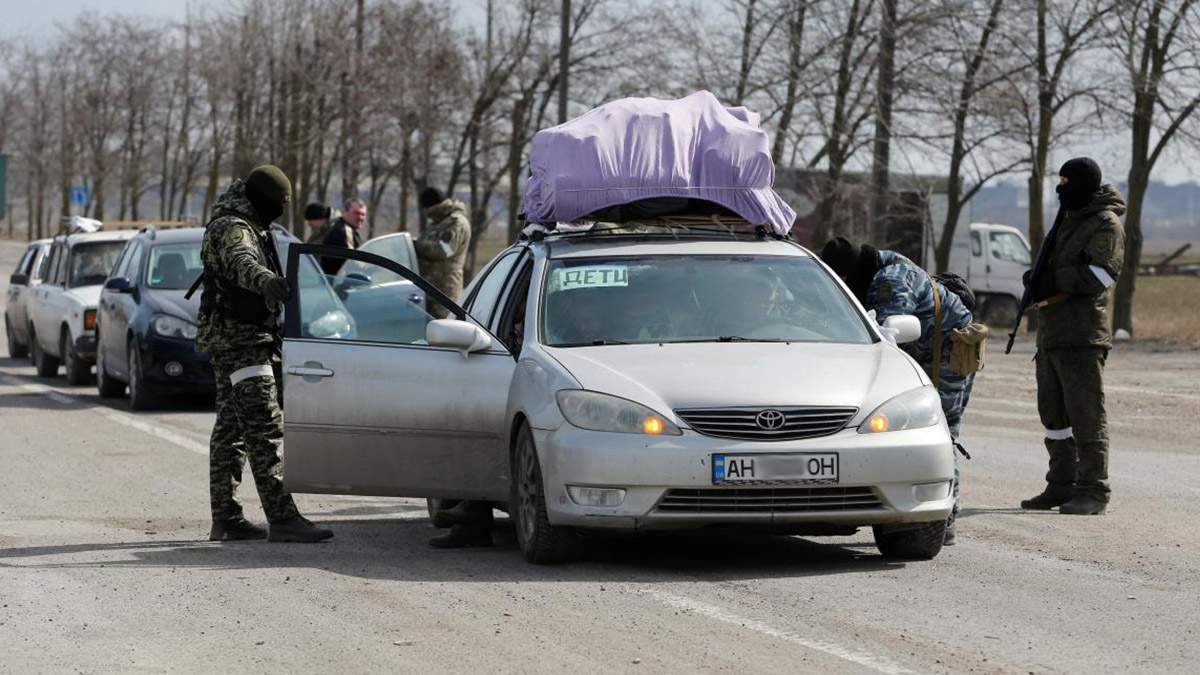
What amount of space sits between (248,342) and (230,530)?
0.94 meters

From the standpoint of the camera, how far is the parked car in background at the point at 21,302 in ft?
86.4

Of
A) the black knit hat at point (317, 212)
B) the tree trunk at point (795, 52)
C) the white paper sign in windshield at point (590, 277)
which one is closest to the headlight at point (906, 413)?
the white paper sign in windshield at point (590, 277)

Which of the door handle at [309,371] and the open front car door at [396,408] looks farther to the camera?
the door handle at [309,371]

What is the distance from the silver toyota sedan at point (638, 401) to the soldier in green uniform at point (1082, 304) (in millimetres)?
1735

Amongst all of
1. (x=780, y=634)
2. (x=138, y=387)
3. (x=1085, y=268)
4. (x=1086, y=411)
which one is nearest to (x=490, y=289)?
(x=1085, y=268)

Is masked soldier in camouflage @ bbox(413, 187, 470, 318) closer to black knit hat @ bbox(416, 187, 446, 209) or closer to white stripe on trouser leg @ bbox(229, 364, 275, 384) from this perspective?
black knit hat @ bbox(416, 187, 446, 209)

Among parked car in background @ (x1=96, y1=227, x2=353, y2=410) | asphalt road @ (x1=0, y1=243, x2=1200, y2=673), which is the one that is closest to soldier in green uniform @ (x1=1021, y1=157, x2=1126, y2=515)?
asphalt road @ (x1=0, y1=243, x2=1200, y2=673)

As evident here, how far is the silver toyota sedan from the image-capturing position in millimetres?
7797

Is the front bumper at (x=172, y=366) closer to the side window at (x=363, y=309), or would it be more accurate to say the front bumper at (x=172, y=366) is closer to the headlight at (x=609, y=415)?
the side window at (x=363, y=309)

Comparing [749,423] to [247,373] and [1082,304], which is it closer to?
[247,373]

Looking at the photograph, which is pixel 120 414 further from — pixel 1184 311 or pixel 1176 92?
pixel 1184 311

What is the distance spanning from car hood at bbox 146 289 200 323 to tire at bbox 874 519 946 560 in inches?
410

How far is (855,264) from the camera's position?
948cm

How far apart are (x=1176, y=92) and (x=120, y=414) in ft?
60.0
